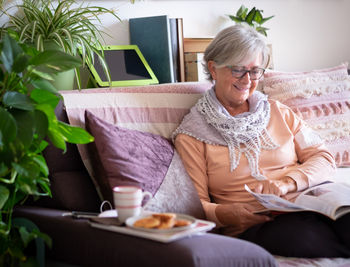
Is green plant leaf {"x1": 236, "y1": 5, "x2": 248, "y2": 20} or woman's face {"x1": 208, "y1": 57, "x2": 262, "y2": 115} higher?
green plant leaf {"x1": 236, "y1": 5, "x2": 248, "y2": 20}

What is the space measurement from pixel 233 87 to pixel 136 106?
0.38 metres

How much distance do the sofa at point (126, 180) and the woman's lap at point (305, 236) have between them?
0.12 ft

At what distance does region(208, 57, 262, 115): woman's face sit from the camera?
2.02m

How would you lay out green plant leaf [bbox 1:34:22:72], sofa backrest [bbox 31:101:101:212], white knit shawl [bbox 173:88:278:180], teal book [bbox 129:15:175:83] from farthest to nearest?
teal book [bbox 129:15:175:83] → white knit shawl [bbox 173:88:278:180] → sofa backrest [bbox 31:101:101:212] → green plant leaf [bbox 1:34:22:72]

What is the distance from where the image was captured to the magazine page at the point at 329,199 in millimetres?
1637

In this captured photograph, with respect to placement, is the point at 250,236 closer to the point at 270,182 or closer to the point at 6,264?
the point at 270,182

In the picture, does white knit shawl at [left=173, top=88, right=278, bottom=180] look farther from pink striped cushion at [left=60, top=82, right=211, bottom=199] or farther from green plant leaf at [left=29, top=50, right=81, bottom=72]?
green plant leaf at [left=29, top=50, right=81, bottom=72]

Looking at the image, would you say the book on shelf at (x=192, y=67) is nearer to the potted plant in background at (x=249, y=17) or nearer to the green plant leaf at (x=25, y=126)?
the potted plant in background at (x=249, y=17)

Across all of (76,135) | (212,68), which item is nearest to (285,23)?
(212,68)

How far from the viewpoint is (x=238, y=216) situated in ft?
5.82

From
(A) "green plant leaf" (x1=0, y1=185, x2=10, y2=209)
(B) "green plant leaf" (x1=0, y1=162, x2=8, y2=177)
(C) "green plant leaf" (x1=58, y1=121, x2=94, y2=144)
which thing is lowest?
(A) "green plant leaf" (x1=0, y1=185, x2=10, y2=209)

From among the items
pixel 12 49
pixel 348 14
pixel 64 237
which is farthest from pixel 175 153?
pixel 348 14

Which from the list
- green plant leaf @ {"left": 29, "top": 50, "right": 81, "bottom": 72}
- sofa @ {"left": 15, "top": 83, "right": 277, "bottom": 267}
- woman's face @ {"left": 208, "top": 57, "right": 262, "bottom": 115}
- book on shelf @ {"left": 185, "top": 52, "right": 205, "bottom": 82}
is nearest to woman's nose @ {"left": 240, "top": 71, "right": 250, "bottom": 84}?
woman's face @ {"left": 208, "top": 57, "right": 262, "bottom": 115}

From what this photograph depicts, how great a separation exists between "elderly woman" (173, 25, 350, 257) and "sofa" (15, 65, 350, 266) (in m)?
0.09
